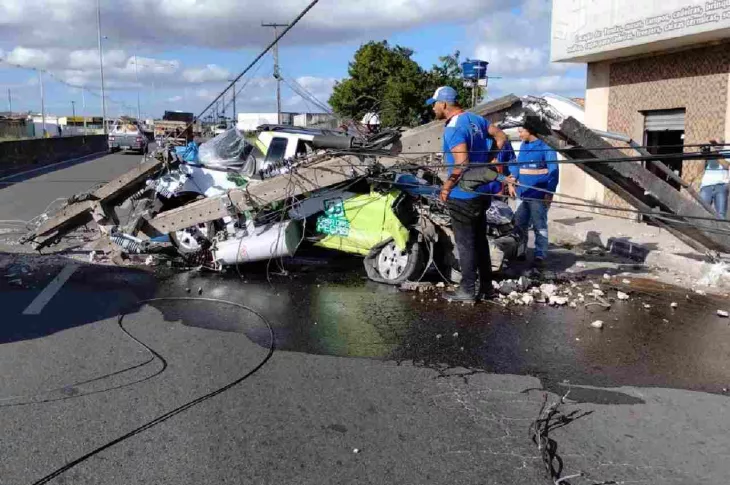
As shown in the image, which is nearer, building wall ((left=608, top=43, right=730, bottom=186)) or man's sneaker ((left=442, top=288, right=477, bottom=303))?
man's sneaker ((left=442, top=288, right=477, bottom=303))

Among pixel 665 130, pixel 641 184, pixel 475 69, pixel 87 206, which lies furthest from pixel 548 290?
pixel 475 69

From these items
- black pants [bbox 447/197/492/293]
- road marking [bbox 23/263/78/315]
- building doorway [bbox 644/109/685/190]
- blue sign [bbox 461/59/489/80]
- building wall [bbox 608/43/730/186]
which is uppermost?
blue sign [bbox 461/59/489/80]

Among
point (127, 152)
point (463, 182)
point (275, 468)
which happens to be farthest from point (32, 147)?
point (275, 468)

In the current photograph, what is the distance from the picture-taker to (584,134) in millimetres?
6715

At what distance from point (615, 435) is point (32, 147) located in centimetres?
3090

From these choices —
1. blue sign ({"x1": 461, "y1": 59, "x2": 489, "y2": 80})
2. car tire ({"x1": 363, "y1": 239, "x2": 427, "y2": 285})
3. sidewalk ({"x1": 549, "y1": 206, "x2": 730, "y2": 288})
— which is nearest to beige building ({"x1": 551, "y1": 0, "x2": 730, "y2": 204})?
sidewalk ({"x1": 549, "y1": 206, "x2": 730, "y2": 288})

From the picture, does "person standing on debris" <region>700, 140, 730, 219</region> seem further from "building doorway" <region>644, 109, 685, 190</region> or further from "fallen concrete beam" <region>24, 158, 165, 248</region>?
"fallen concrete beam" <region>24, 158, 165, 248</region>

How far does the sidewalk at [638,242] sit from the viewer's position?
8.32 metres

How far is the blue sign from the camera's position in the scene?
26.0m

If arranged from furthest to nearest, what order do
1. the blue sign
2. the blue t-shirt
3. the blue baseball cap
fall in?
the blue sign < the blue baseball cap < the blue t-shirt

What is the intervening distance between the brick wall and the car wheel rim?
24.2 ft

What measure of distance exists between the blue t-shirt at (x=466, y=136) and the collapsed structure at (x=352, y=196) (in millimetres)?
353

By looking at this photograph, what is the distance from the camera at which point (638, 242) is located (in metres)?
10.6

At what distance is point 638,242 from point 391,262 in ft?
16.0
